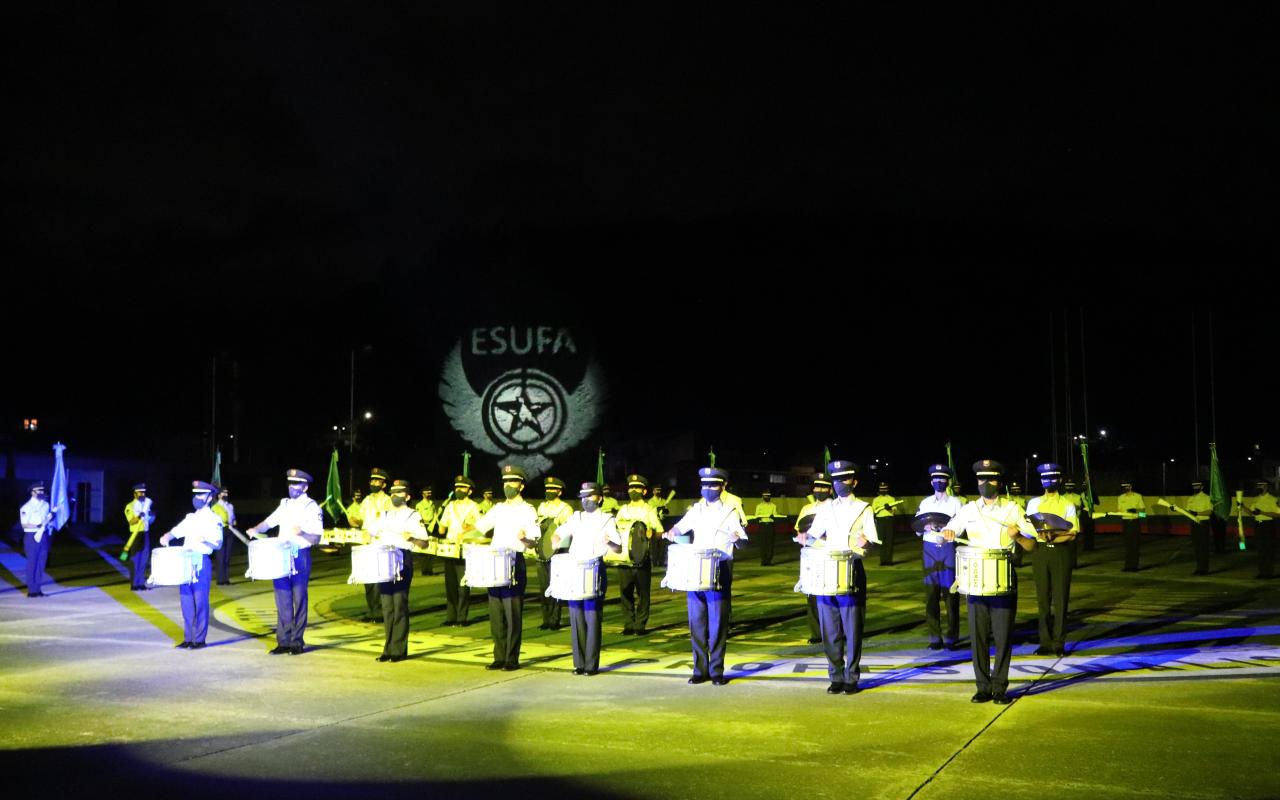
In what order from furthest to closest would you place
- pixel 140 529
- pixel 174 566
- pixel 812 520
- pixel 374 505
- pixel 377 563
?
1. pixel 140 529
2. pixel 374 505
3. pixel 174 566
4. pixel 812 520
5. pixel 377 563

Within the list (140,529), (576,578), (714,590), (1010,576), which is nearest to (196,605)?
(576,578)

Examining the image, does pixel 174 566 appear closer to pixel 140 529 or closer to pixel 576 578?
pixel 576 578

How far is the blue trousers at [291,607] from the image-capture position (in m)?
12.2

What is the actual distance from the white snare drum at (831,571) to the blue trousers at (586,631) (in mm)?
2053

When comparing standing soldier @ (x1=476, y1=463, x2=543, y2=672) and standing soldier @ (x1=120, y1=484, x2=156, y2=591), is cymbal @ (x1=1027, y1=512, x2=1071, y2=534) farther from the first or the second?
standing soldier @ (x1=120, y1=484, x2=156, y2=591)

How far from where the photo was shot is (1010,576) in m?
9.02

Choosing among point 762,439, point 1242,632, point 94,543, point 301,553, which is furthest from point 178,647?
point 762,439

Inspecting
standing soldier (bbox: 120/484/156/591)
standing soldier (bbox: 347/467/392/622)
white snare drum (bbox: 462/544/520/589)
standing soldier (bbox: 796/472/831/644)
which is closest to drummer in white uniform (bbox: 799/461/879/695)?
standing soldier (bbox: 796/472/831/644)

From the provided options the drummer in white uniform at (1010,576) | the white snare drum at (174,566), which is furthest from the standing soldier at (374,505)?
the drummer in white uniform at (1010,576)

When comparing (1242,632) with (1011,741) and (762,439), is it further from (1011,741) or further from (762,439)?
(762,439)

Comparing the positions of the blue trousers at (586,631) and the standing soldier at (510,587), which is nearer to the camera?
the blue trousers at (586,631)

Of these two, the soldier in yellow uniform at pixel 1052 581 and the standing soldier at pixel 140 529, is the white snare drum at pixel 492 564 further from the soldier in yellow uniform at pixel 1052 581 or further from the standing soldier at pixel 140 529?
the standing soldier at pixel 140 529

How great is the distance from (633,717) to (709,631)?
69.0 inches

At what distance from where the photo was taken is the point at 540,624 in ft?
49.0
